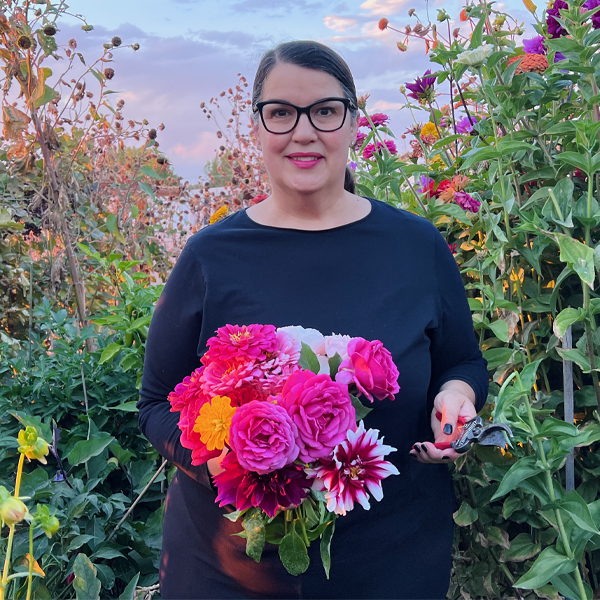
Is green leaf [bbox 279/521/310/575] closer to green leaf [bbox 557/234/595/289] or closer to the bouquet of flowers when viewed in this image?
the bouquet of flowers

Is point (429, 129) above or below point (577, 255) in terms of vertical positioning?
above

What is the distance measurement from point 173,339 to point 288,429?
2.21 feet

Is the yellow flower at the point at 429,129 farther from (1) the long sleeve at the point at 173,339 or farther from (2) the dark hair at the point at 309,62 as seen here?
(1) the long sleeve at the point at 173,339

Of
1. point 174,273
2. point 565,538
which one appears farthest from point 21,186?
point 565,538

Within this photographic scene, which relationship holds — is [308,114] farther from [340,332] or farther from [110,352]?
[110,352]

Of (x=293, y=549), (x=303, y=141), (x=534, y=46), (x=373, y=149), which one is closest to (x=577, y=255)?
(x=303, y=141)

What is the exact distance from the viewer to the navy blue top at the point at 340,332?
1.28 m

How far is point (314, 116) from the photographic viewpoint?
137cm

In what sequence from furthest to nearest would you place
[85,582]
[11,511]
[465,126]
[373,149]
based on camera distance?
[373,149] → [465,126] → [85,582] → [11,511]

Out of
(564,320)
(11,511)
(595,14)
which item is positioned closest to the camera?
(11,511)

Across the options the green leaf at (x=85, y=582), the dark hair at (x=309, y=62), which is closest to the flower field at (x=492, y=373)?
the green leaf at (x=85, y=582)

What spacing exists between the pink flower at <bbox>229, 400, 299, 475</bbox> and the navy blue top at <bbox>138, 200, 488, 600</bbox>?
16.9 inches

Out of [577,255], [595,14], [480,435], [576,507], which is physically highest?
[595,14]

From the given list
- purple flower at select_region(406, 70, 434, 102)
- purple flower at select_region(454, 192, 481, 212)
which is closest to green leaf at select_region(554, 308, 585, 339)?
purple flower at select_region(454, 192, 481, 212)
